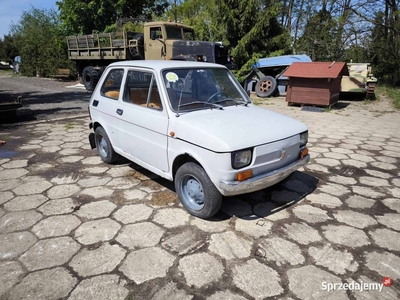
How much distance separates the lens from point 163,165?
127 inches

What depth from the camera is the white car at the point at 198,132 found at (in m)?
2.62

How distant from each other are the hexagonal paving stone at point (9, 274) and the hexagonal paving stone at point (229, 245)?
5.23ft

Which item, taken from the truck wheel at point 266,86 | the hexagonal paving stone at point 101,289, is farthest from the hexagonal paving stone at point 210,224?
the truck wheel at point 266,86

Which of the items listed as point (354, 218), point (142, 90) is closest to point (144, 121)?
point (142, 90)

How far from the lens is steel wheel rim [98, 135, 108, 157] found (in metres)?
4.44

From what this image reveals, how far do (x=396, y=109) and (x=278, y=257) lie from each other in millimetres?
10366

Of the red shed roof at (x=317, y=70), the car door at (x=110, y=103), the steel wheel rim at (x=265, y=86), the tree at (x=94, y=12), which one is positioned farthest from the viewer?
the tree at (x=94, y=12)

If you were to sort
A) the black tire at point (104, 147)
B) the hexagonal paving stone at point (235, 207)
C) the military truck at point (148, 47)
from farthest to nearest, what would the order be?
the military truck at point (148, 47) < the black tire at point (104, 147) < the hexagonal paving stone at point (235, 207)

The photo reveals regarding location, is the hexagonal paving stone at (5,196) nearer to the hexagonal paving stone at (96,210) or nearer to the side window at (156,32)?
the hexagonal paving stone at (96,210)

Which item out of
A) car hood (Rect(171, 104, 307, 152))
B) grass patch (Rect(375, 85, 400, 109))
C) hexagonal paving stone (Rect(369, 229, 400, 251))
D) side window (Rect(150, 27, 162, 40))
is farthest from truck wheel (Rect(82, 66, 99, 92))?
hexagonal paving stone (Rect(369, 229, 400, 251))

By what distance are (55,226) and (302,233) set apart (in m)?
2.54

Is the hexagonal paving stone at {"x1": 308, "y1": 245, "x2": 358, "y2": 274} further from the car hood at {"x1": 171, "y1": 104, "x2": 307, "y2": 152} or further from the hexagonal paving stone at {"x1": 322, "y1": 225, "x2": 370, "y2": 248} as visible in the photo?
the car hood at {"x1": 171, "y1": 104, "x2": 307, "y2": 152}

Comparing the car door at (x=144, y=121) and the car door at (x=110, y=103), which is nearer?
the car door at (x=144, y=121)

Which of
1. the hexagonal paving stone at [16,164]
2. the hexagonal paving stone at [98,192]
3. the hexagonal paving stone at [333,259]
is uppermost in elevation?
the hexagonal paving stone at [16,164]
